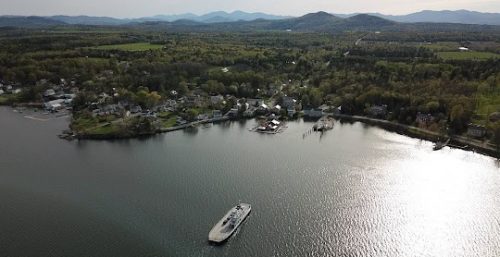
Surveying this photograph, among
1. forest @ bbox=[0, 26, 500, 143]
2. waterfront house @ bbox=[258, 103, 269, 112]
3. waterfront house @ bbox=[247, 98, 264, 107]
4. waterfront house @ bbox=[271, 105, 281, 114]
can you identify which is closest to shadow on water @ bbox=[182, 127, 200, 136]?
forest @ bbox=[0, 26, 500, 143]

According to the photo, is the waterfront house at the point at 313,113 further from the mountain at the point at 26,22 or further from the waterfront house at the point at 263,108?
the mountain at the point at 26,22

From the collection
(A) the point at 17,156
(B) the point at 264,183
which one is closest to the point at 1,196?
(A) the point at 17,156

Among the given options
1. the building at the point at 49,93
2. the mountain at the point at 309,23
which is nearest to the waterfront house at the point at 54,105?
the building at the point at 49,93

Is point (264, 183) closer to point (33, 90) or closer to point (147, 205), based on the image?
point (147, 205)

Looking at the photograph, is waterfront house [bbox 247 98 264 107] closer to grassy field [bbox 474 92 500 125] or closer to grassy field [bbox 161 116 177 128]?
grassy field [bbox 161 116 177 128]

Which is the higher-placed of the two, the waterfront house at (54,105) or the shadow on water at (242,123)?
the waterfront house at (54,105)

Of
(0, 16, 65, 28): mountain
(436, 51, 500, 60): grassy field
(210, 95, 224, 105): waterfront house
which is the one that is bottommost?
(0, 16, 65, 28): mountain
